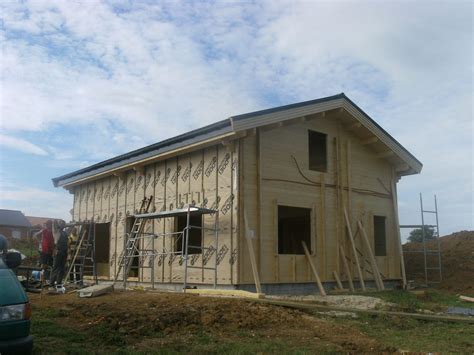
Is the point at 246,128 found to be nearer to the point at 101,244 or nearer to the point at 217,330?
the point at 217,330

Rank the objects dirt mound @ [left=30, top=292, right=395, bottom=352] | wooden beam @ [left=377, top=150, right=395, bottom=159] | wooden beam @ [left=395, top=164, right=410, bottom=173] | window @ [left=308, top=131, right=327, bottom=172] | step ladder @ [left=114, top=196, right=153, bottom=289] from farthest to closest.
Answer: wooden beam @ [left=395, top=164, right=410, bottom=173] → wooden beam @ [left=377, top=150, right=395, bottom=159] → window @ [left=308, top=131, right=327, bottom=172] → step ladder @ [left=114, top=196, right=153, bottom=289] → dirt mound @ [left=30, top=292, right=395, bottom=352]

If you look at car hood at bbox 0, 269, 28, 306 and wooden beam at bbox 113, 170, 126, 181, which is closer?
car hood at bbox 0, 269, 28, 306

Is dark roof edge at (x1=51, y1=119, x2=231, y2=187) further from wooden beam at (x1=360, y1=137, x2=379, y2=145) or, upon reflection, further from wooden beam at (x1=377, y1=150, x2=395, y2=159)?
wooden beam at (x1=377, y1=150, x2=395, y2=159)

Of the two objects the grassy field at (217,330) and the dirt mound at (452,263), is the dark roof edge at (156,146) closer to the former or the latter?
the grassy field at (217,330)

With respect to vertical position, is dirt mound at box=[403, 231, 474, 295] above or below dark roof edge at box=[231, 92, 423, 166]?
below

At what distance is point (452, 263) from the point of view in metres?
20.2

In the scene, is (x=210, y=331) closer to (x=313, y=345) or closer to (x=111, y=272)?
(x=313, y=345)

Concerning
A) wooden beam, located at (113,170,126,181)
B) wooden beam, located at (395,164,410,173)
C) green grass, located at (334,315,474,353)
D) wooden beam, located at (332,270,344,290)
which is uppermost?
wooden beam, located at (395,164,410,173)

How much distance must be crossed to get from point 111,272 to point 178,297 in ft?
25.9

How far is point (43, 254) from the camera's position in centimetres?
1470

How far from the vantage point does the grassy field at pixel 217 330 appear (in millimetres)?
6816

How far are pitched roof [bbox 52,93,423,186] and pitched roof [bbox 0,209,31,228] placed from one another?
1939 inches

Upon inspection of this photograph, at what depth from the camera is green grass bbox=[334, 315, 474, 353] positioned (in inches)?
287

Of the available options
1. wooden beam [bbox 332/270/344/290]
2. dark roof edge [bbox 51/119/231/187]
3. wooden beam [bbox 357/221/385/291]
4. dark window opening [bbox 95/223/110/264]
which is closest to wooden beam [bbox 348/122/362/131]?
wooden beam [bbox 357/221/385/291]
